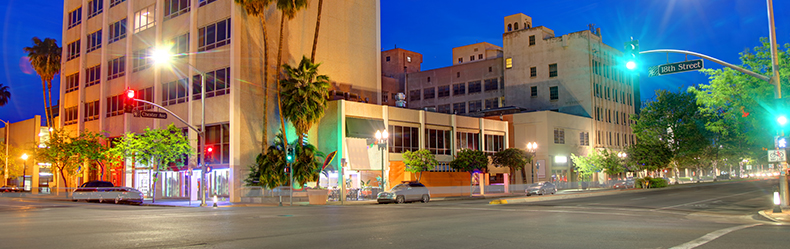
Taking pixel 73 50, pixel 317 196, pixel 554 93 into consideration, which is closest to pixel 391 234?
pixel 317 196

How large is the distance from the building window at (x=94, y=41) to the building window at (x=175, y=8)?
45.8 ft

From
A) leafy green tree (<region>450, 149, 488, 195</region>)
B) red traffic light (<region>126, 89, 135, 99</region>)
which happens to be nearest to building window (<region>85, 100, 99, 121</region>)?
red traffic light (<region>126, 89, 135, 99</region>)

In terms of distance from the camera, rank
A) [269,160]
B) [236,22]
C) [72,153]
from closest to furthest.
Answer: [269,160] < [236,22] < [72,153]

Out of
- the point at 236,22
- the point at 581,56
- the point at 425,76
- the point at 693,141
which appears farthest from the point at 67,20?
the point at 693,141

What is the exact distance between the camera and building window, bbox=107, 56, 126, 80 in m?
53.7

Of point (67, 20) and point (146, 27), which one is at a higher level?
point (67, 20)

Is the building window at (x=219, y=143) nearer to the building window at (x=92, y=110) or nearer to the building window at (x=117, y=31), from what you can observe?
the building window at (x=117, y=31)

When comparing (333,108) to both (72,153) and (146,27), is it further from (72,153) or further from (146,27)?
(72,153)

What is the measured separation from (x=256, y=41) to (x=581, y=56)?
46.2 m

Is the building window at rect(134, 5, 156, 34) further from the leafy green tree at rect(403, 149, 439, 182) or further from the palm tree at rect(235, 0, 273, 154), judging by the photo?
the leafy green tree at rect(403, 149, 439, 182)

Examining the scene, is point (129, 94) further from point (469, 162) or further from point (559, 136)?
point (559, 136)

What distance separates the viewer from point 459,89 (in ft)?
277

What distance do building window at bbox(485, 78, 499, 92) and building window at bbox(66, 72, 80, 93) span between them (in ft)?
174

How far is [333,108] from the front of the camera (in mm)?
44188
